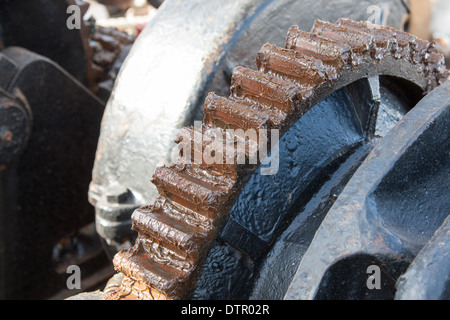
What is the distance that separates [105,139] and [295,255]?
81cm

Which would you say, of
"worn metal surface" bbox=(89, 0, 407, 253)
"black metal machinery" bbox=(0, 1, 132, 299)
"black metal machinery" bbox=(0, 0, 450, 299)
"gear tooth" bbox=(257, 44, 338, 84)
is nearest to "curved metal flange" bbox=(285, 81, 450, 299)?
"black metal machinery" bbox=(0, 0, 450, 299)

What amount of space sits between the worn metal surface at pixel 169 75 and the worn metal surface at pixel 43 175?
56 centimetres

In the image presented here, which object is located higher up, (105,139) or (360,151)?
(360,151)

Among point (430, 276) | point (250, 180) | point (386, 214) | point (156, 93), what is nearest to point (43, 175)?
point (156, 93)

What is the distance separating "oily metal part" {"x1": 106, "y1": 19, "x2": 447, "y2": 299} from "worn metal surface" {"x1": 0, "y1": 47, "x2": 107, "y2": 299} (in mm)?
1118

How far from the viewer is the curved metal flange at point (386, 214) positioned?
2.66 ft

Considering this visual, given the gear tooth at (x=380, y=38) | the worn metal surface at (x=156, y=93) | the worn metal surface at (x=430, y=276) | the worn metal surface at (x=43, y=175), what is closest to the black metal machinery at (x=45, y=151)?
the worn metal surface at (x=43, y=175)

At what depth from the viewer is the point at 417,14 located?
12.3 feet

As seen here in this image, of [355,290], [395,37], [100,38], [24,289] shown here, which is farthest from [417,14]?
[355,290]

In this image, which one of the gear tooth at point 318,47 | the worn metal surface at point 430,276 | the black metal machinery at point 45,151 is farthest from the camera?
the black metal machinery at point 45,151

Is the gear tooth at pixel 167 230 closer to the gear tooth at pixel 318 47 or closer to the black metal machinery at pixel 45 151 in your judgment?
the gear tooth at pixel 318 47

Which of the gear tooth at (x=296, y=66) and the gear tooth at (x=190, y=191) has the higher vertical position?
the gear tooth at (x=296, y=66)

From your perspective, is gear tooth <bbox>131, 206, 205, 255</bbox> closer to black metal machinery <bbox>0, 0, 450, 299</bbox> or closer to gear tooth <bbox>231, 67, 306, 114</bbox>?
black metal machinery <bbox>0, 0, 450, 299</bbox>
